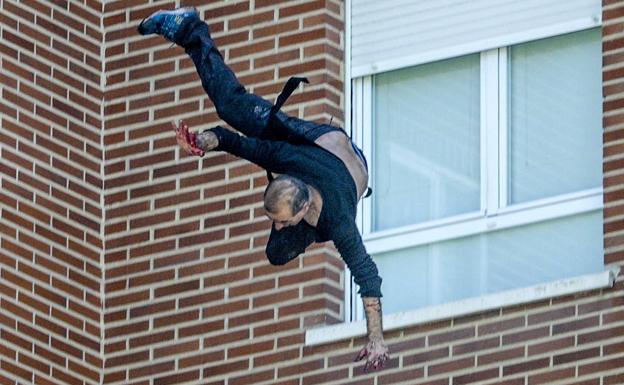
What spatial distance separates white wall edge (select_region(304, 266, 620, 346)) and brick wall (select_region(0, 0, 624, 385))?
7 cm

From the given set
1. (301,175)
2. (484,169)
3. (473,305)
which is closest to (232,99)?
(301,175)

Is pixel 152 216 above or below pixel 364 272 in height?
above

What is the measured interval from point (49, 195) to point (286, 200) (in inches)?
165

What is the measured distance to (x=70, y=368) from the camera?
19.9 meters

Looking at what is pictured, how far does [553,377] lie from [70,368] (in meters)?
Answer: 3.37

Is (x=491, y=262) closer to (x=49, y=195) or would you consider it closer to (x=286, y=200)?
(x=49, y=195)

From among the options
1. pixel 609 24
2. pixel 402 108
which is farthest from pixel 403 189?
pixel 609 24

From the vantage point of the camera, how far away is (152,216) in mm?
20328

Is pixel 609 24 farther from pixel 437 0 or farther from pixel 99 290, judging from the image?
pixel 99 290

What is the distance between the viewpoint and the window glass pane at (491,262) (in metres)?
18.9

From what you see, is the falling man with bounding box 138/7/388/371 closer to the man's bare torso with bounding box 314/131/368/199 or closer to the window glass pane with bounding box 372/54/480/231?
the man's bare torso with bounding box 314/131/368/199

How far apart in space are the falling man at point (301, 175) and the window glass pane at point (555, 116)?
254 cm

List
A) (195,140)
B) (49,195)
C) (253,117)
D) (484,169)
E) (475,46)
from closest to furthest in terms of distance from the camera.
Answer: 1. (195,140)
2. (253,117)
3. (484,169)
4. (475,46)
5. (49,195)

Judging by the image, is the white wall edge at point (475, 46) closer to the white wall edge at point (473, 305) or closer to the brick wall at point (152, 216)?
the brick wall at point (152, 216)
